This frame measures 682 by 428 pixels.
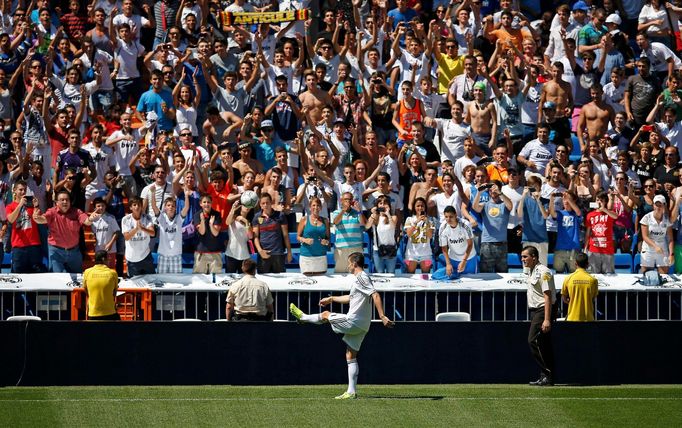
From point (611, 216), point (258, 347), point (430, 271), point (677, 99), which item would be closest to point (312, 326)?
point (258, 347)

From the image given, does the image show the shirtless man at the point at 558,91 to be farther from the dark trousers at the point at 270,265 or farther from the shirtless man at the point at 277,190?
the dark trousers at the point at 270,265

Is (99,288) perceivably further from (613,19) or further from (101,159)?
(613,19)

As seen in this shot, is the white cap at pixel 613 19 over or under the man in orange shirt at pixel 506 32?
over

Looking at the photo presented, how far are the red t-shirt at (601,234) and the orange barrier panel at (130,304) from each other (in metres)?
7.38

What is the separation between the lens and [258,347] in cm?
1820

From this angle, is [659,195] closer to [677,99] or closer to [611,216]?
[611,216]

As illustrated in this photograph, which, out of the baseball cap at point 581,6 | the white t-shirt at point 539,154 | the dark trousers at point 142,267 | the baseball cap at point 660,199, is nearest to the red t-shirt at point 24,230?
the dark trousers at point 142,267

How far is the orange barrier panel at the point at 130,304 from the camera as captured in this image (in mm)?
19641

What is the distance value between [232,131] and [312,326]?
269 inches

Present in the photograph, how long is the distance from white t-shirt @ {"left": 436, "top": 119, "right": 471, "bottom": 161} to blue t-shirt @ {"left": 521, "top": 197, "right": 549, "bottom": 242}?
2546 mm

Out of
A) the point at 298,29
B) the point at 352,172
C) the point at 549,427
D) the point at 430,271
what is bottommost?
the point at 549,427

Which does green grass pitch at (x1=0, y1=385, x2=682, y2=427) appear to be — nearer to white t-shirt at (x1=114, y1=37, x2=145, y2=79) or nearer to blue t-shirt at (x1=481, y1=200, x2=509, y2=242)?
blue t-shirt at (x1=481, y1=200, x2=509, y2=242)

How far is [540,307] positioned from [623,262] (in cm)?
524

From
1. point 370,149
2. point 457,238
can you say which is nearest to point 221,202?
point 370,149
